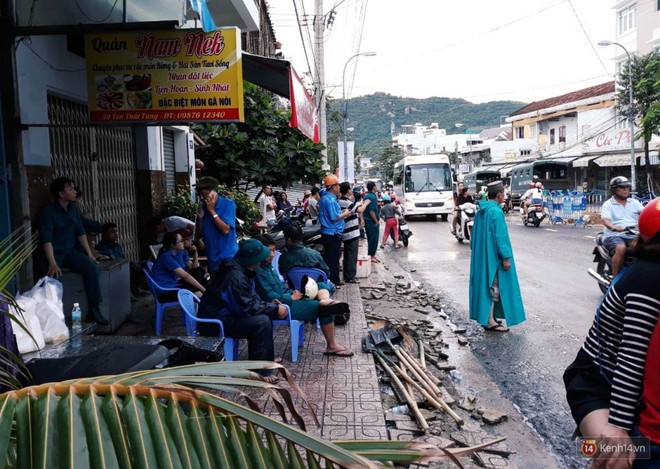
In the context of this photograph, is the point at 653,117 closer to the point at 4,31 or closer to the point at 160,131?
the point at 160,131

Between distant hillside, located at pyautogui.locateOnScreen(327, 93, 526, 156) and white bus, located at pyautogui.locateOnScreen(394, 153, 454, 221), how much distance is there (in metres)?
75.3

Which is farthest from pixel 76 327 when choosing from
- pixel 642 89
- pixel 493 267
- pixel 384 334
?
pixel 642 89

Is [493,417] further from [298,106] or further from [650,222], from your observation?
[298,106]

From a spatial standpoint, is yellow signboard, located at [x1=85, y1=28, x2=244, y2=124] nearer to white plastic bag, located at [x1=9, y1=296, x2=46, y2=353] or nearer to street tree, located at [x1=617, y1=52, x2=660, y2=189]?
white plastic bag, located at [x1=9, y1=296, x2=46, y2=353]

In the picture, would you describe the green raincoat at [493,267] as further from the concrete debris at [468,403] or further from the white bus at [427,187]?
the white bus at [427,187]

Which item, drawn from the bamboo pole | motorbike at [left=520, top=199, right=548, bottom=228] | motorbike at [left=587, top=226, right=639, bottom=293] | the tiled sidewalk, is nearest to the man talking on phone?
the tiled sidewalk

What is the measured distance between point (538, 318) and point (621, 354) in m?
6.16

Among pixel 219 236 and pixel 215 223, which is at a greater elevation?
pixel 215 223

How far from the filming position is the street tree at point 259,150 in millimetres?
12410

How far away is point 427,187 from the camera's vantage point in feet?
88.2

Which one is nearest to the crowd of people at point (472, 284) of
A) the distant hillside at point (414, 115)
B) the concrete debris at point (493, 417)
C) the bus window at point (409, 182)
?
the concrete debris at point (493, 417)

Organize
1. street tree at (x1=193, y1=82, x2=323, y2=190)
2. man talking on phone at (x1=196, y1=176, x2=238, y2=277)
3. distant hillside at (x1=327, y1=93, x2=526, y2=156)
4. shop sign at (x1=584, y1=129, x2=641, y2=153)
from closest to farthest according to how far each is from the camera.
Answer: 1. man talking on phone at (x1=196, y1=176, x2=238, y2=277)
2. street tree at (x1=193, y1=82, x2=323, y2=190)
3. shop sign at (x1=584, y1=129, x2=641, y2=153)
4. distant hillside at (x1=327, y1=93, x2=526, y2=156)

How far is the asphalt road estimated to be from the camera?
491 centimetres

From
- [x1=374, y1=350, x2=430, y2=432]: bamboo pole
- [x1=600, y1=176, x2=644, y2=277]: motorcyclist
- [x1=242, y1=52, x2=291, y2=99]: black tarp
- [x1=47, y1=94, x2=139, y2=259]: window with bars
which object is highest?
[x1=242, y1=52, x2=291, y2=99]: black tarp
